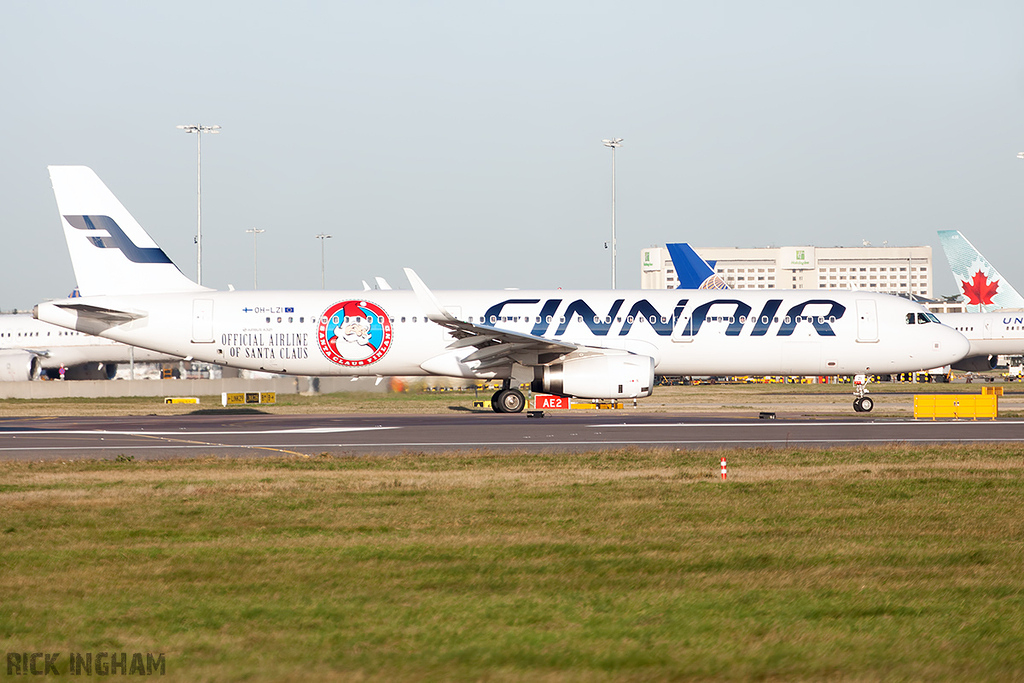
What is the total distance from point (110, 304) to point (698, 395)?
26.8 meters

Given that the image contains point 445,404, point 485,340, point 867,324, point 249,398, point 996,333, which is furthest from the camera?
point 996,333

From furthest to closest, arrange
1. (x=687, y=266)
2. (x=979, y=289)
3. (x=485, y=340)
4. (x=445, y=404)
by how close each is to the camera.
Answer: (x=979, y=289)
(x=687, y=266)
(x=445, y=404)
(x=485, y=340)

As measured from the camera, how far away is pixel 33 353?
6309cm

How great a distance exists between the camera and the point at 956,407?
1213 inches

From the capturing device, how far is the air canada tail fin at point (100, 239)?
34.2 meters

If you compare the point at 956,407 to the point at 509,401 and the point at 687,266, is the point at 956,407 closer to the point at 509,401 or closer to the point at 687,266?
the point at 509,401

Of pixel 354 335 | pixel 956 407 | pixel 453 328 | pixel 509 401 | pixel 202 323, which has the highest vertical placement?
pixel 202 323

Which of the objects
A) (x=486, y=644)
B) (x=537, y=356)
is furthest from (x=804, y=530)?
(x=537, y=356)

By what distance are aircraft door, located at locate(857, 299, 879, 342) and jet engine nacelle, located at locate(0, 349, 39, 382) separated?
153 ft

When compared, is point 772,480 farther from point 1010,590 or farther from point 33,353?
point 33,353

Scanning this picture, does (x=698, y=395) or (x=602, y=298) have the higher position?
(x=602, y=298)

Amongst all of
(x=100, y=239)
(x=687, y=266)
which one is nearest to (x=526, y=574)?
(x=100, y=239)

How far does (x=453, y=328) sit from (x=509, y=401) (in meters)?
3.41

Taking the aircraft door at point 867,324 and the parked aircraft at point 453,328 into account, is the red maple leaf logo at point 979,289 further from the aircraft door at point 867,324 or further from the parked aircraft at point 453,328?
the aircraft door at point 867,324
